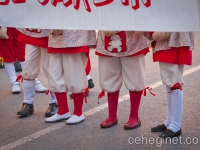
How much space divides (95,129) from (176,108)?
91cm

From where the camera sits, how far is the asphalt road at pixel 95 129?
409cm

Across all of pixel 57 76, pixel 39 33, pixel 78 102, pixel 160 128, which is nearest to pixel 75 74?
pixel 57 76

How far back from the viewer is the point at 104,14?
3.42m

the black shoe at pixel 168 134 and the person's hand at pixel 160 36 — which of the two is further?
the black shoe at pixel 168 134

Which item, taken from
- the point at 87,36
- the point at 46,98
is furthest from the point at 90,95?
the point at 87,36

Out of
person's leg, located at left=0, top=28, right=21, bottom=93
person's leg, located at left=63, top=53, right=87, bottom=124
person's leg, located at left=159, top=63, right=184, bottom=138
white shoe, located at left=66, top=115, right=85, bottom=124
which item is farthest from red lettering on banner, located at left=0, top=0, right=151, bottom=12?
person's leg, located at left=0, top=28, right=21, bottom=93

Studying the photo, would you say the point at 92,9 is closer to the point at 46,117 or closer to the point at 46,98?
the point at 46,117

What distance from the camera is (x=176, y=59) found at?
3943mm

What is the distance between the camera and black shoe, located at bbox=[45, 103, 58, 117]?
16.7 feet

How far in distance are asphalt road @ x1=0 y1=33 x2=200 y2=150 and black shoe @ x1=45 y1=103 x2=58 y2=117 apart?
82 millimetres

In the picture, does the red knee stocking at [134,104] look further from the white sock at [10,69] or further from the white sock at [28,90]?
the white sock at [10,69]

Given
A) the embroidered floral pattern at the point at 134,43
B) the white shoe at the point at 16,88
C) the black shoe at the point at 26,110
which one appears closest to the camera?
the embroidered floral pattern at the point at 134,43

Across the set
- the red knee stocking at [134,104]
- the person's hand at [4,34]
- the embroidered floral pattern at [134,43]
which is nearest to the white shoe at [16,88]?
the person's hand at [4,34]

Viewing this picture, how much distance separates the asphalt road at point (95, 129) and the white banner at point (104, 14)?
118 cm
